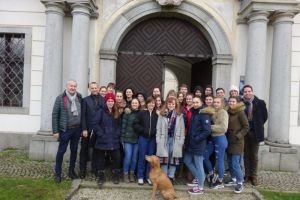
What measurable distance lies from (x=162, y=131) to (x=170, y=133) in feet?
0.49

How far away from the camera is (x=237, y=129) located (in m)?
4.83

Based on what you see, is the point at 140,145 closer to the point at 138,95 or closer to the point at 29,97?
the point at 138,95

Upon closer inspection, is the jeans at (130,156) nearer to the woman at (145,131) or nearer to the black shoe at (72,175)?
the woman at (145,131)

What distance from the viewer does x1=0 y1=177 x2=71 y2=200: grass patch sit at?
4.32 metres

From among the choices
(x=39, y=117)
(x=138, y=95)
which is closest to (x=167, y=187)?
(x=138, y=95)

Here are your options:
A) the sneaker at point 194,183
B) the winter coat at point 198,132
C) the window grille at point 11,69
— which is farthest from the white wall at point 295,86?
the window grille at point 11,69

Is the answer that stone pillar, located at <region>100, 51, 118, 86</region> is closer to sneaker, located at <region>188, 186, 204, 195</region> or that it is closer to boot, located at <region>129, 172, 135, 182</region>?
boot, located at <region>129, 172, 135, 182</region>

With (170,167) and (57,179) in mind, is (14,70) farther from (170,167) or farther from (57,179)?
(170,167)

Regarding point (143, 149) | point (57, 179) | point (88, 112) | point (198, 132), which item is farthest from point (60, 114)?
point (198, 132)

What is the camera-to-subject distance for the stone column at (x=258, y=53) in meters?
6.29

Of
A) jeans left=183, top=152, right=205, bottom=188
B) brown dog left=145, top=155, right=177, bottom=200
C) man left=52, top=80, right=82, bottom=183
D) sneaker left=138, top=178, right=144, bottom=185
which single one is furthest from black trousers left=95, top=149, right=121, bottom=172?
jeans left=183, top=152, right=205, bottom=188

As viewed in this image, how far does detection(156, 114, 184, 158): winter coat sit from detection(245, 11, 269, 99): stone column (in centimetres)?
236

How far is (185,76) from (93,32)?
836cm

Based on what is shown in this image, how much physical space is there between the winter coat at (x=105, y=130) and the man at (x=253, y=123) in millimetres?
2179
